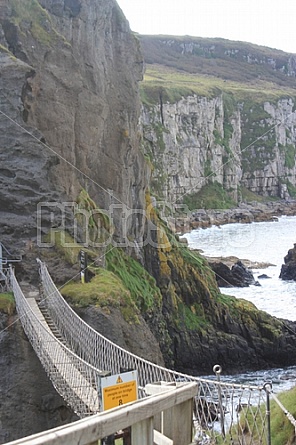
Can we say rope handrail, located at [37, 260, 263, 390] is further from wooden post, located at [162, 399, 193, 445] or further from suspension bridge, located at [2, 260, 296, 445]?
wooden post, located at [162, 399, 193, 445]

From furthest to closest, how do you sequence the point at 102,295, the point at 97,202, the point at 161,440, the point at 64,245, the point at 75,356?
1. the point at 97,202
2. the point at 64,245
3. the point at 102,295
4. the point at 75,356
5. the point at 161,440

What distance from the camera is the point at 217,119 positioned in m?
121

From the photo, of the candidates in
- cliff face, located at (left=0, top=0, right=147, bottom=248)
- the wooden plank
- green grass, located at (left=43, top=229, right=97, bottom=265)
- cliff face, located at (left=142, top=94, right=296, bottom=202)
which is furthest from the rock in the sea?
cliff face, located at (left=142, top=94, right=296, bottom=202)

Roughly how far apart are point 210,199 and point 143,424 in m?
102

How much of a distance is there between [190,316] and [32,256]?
9.92m

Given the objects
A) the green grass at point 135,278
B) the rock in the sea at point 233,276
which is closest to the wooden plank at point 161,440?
the green grass at point 135,278

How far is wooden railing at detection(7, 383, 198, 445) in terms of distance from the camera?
301 centimetres

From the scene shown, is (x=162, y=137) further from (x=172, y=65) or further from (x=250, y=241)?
(x=172, y=65)

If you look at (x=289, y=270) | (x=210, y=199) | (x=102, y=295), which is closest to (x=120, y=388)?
(x=102, y=295)

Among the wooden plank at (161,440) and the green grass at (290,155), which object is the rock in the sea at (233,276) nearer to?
the wooden plank at (161,440)

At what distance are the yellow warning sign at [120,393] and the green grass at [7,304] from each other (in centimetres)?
769

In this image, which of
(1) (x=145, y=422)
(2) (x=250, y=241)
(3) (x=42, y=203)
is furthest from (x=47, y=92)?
(2) (x=250, y=241)

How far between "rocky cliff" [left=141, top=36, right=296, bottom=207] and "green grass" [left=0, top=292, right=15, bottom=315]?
194ft

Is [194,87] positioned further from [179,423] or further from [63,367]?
[179,423]
